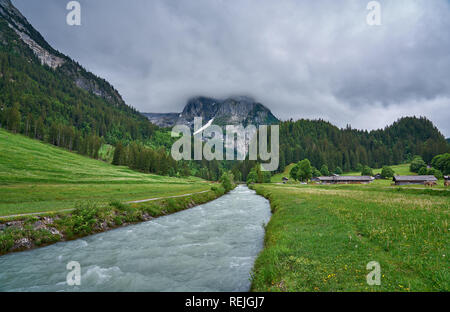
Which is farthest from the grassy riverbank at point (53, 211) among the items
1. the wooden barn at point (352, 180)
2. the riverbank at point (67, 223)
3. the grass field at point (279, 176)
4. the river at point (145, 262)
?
the grass field at point (279, 176)

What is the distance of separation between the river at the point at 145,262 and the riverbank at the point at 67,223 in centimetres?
115

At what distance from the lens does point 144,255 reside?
16.2 metres

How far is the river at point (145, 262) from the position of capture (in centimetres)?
1166

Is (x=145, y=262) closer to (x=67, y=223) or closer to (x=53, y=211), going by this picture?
(x=67, y=223)

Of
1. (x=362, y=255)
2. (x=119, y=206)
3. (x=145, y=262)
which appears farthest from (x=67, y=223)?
(x=362, y=255)

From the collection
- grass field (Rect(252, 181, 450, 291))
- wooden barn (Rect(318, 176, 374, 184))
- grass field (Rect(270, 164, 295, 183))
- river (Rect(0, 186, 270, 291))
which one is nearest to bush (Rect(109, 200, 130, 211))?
river (Rect(0, 186, 270, 291))

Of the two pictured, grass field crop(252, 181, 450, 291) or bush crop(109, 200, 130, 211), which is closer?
grass field crop(252, 181, 450, 291)

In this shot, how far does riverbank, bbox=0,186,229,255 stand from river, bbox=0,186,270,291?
115 cm

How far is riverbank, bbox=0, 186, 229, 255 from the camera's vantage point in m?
17.6

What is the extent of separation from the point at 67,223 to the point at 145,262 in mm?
13033

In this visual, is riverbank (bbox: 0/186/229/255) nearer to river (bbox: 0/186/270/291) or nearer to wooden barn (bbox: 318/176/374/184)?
river (bbox: 0/186/270/291)

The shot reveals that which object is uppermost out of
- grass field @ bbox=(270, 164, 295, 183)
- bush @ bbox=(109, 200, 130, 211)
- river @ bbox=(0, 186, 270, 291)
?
bush @ bbox=(109, 200, 130, 211)
